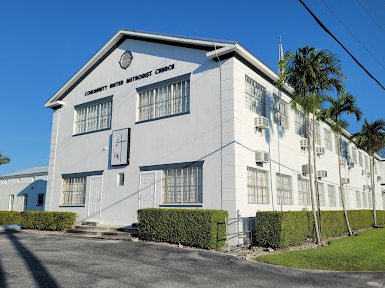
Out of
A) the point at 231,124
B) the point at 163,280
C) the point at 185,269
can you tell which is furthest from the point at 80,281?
the point at 231,124

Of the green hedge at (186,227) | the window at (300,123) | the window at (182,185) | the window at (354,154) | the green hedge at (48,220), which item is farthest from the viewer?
the window at (354,154)

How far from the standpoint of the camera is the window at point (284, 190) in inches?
668

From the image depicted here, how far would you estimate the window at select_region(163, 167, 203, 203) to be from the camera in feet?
46.6

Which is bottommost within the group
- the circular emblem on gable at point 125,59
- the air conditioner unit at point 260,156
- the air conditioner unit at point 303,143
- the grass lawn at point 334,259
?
the grass lawn at point 334,259

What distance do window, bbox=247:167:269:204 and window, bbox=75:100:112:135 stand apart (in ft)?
28.3

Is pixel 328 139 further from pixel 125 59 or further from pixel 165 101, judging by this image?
pixel 125 59

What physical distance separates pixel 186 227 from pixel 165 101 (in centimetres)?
→ 683

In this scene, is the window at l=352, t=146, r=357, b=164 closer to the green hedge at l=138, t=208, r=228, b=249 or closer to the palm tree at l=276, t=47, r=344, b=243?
the palm tree at l=276, t=47, r=344, b=243

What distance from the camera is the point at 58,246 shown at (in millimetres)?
11758

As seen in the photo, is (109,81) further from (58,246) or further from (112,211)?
(58,246)

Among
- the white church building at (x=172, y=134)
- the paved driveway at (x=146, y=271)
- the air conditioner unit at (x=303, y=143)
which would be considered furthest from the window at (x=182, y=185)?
the air conditioner unit at (x=303, y=143)

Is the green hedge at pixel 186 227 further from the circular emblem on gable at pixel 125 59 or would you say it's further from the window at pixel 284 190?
the circular emblem on gable at pixel 125 59

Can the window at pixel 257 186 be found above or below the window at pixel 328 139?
below

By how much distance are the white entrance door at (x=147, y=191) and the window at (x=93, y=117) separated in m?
4.35
